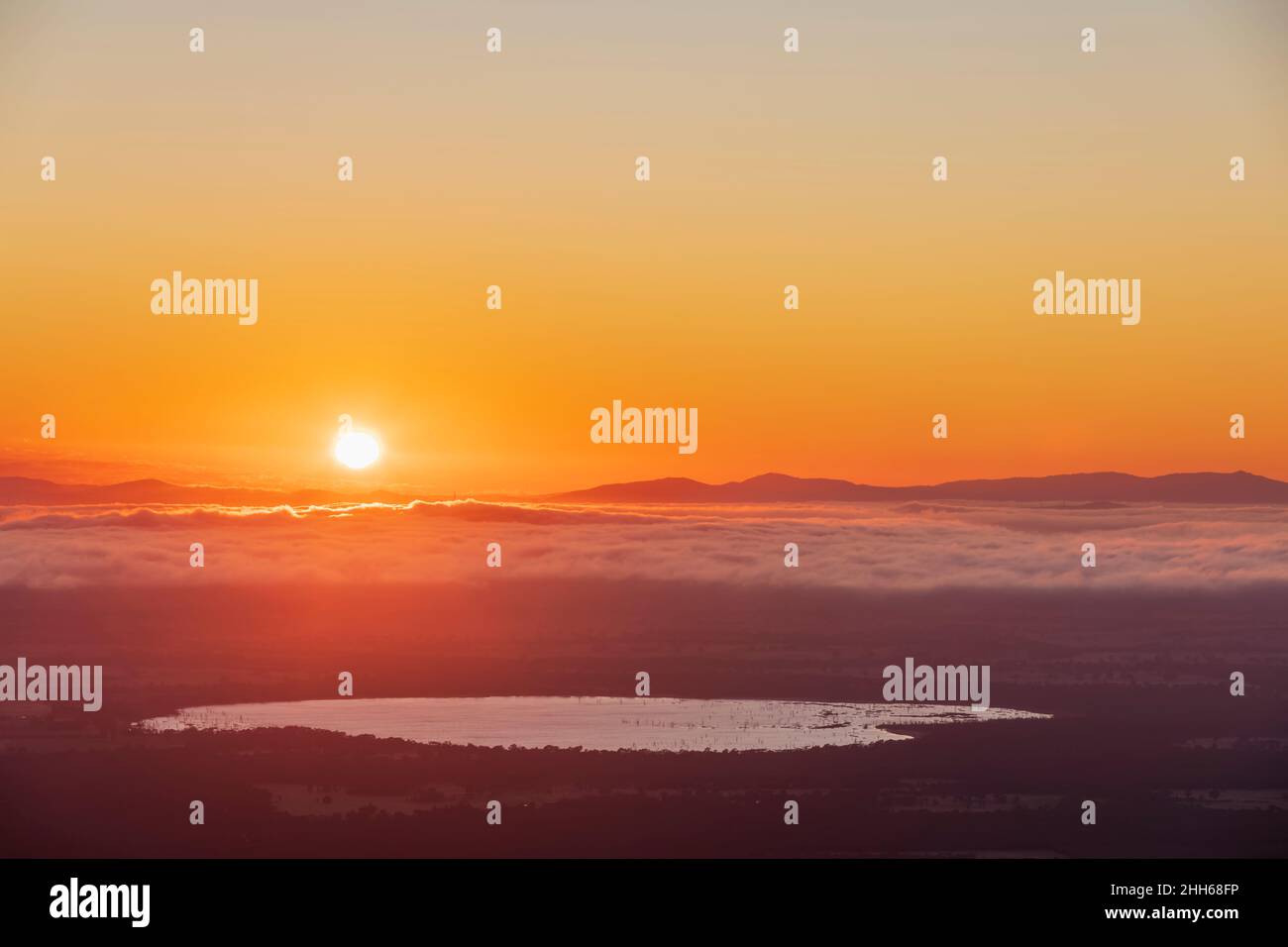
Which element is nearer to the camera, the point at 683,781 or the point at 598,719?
the point at 683,781

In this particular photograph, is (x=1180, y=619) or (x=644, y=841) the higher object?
(x=1180, y=619)

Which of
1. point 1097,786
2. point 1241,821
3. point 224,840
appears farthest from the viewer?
point 1097,786

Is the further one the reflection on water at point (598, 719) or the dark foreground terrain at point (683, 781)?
the reflection on water at point (598, 719)

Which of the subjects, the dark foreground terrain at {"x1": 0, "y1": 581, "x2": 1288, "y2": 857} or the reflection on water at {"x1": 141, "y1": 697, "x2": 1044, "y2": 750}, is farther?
the reflection on water at {"x1": 141, "y1": 697, "x2": 1044, "y2": 750}

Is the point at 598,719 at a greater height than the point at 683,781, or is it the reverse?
the point at 598,719
